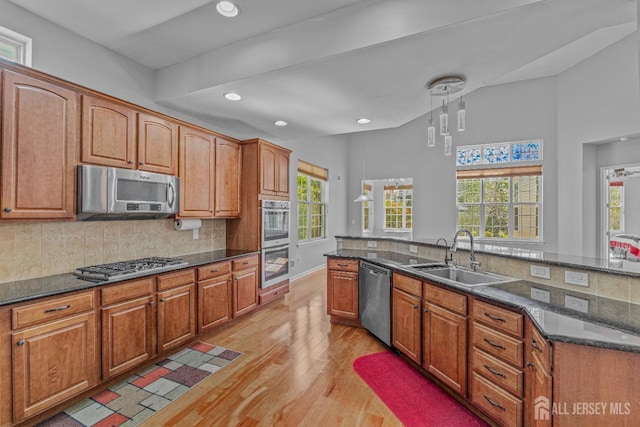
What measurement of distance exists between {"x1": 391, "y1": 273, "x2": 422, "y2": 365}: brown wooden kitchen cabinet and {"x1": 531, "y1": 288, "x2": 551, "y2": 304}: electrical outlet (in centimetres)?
79

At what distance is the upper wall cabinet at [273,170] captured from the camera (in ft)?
13.3

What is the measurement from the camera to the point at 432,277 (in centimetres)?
239

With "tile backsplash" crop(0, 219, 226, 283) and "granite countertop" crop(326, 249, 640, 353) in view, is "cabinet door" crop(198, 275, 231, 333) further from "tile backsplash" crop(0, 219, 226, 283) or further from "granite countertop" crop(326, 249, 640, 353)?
"granite countertop" crop(326, 249, 640, 353)

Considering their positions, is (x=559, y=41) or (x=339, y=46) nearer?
(x=559, y=41)

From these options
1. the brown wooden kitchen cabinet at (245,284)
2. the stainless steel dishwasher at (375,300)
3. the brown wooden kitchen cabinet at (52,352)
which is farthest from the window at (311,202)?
the brown wooden kitchen cabinet at (52,352)

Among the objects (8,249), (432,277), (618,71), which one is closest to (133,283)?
(8,249)

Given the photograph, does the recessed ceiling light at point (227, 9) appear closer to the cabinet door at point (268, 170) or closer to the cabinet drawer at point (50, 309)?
the cabinet door at point (268, 170)

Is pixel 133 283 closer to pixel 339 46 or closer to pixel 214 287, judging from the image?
pixel 214 287

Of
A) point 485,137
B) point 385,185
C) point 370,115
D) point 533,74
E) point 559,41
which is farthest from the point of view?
point 385,185

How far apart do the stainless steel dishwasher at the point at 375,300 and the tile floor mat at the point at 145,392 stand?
140 centimetres

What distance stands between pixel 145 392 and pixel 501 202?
7.26 metres

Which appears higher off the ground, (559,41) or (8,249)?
(559,41)

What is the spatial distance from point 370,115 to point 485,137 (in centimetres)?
439

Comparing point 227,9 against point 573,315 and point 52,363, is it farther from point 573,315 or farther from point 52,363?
point 573,315
